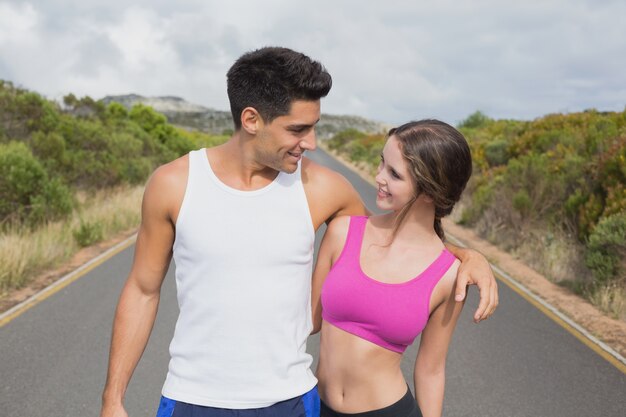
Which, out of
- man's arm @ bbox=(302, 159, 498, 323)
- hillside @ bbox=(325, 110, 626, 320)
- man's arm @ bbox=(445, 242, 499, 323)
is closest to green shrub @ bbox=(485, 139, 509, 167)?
hillside @ bbox=(325, 110, 626, 320)

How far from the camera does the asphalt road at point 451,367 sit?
4.93m

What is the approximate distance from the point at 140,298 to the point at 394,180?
3.31 ft

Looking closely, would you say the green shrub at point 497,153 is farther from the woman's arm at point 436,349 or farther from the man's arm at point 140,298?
the man's arm at point 140,298

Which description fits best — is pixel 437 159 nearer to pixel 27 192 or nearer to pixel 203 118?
pixel 27 192

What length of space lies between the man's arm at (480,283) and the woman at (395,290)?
0.09 metres

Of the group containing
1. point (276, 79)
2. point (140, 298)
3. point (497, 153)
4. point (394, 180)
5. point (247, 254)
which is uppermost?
point (276, 79)

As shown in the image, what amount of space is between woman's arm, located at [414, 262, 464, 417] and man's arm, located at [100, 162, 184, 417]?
3.17 ft

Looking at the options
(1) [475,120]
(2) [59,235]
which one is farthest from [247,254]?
(1) [475,120]

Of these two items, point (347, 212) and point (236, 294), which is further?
point (347, 212)

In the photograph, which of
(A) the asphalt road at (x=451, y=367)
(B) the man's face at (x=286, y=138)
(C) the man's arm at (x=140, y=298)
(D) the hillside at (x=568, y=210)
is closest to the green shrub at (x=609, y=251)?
(D) the hillside at (x=568, y=210)

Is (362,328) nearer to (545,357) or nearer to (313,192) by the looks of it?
(313,192)

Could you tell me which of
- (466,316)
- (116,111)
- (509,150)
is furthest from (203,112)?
(466,316)

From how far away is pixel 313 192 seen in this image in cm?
222

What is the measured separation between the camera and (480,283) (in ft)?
6.75
